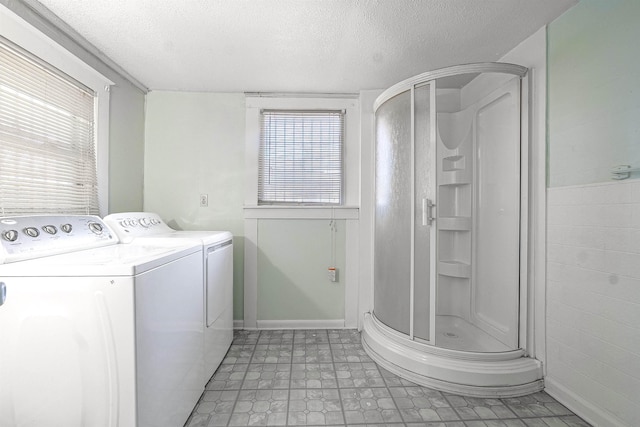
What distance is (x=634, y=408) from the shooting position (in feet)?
3.78

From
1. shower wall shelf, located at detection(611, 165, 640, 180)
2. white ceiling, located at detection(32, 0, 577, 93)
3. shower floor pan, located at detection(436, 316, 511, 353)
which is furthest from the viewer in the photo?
shower floor pan, located at detection(436, 316, 511, 353)

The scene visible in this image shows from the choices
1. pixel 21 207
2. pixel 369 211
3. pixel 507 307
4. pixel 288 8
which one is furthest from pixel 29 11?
pixel 507 307

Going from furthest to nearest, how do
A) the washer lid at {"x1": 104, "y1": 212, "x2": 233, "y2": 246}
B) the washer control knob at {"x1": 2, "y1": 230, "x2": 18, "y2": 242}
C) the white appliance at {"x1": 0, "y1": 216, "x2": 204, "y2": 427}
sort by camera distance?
1. the washer lid at {"x1": 104, "y1": 212, "x2": 233, "y2": 246}
2. the washer control knob at {"x1": 2, "y1": 230, "x2": 18, "y2": 242}
3. the white appliance at {"x1": 0, "y1": 216, "x2": 204, "y2": 427}

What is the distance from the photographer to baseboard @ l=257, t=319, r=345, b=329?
236cm

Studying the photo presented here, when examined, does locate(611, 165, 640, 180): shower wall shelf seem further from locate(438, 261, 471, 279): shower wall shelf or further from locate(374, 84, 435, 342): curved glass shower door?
locate(438, 261, 471, 279): shower wall shelf

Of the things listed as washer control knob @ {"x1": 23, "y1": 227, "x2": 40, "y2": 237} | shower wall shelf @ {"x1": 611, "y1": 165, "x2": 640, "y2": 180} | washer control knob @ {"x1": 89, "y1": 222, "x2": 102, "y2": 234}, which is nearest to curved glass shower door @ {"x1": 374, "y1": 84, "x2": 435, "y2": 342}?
shower wall shelf @ {"x1": 611, "y1": 165, "x2": 640, "y2": 180}

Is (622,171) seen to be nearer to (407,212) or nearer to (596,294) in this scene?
(596,294)

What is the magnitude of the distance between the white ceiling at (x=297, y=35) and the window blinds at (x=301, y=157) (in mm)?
325

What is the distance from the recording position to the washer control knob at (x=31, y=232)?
1.14 meters

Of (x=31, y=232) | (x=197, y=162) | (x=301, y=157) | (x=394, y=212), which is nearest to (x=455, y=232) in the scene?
(x=394, y=212)

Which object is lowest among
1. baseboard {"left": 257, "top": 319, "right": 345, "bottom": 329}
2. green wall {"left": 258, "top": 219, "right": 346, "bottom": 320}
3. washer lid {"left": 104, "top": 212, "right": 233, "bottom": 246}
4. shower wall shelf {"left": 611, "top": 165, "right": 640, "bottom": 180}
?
baseboard {"left": 257, "top": 319, "right": 345, "bottom": 329}

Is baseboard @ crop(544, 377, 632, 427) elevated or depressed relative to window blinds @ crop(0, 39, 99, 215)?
depressed

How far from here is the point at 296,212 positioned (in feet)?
7.76

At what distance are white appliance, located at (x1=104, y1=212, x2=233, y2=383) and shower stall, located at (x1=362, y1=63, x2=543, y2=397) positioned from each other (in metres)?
1.01
